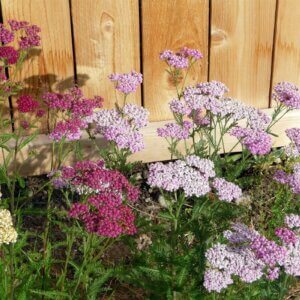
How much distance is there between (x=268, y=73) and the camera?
15.6 feet

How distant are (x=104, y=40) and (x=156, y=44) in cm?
39

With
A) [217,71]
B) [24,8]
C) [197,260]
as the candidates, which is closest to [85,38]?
[24,8]

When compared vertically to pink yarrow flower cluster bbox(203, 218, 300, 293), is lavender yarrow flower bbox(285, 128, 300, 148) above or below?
above

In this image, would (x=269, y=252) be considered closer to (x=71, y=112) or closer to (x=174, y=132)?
(x=174, y=132)

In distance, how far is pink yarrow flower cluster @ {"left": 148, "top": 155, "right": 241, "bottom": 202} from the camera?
268cm

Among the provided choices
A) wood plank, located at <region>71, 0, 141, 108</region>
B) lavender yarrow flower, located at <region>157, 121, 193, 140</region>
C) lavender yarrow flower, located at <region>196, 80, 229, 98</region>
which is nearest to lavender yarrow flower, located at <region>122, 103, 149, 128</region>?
lavender yarrow flower, located at <region>157, 121, 193, 140</region>

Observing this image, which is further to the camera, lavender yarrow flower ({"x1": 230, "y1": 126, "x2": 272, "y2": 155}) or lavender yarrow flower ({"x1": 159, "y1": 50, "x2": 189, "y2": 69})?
lavender yarrow flower ({"x1": 159, "y1": 50, "x2": 189, "y2": 69})

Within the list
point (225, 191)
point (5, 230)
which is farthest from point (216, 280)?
point (5, 230)

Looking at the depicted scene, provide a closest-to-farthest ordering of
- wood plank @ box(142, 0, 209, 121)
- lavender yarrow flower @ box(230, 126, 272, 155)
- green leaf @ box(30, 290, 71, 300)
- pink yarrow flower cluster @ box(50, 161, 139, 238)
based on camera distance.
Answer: pink yarrow flower cluster @ box(50, 161, 139, 238) → green leaf @ box(30, 290, 71, 300) → lavender yarrow flower @ box(230, 126, 272, 155) → wood plank @ box(142, 0, 209, 121)

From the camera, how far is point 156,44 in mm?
4316

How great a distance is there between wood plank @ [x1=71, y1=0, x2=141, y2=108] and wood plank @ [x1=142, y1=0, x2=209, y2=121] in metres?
0.10

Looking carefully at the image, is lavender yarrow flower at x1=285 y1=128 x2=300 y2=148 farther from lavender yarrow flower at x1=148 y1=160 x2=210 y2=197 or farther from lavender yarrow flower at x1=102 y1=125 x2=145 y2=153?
lavender yarrow flower at x1=102 y1=125 x2=145 y2=153


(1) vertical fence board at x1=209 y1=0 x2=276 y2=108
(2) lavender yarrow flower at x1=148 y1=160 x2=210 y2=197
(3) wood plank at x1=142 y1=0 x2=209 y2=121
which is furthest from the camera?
(1) vertical fence board at x1=209 y1=0 x2=276 y2=108

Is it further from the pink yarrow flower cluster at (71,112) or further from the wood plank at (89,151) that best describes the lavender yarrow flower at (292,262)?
the wood plank at (89,151)
